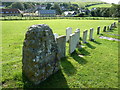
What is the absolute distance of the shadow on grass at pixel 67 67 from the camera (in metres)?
7.10

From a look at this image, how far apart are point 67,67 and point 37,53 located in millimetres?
2606

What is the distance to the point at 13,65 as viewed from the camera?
7848mm

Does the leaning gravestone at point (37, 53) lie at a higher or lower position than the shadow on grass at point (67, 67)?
higher

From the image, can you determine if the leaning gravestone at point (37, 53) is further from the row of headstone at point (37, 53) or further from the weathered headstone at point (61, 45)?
the weathered headstone at point (61, 45)

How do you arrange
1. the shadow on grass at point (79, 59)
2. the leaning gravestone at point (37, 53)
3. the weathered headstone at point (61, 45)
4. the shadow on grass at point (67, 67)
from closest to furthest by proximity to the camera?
1. the leaning gravestone at point (37, 53)
2. the shadow on grass at point (67, 67)
3. the shadow on grass at point (79, 59)
4. the weathered headstone at point (61, 45)

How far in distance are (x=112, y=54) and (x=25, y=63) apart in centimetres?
722

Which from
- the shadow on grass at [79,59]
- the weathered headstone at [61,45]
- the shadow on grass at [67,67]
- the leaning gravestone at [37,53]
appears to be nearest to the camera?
the leaning gravestone at [37,53]

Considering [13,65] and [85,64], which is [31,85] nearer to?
[13,65]

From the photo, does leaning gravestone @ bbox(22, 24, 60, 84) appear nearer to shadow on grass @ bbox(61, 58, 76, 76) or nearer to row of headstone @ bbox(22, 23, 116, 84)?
row of headstone @ bbox(22, 23, 116, 84)

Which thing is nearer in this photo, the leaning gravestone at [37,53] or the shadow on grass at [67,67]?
the leaning gravestone at [37,53]

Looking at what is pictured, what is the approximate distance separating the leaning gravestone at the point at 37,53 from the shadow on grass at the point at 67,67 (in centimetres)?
126

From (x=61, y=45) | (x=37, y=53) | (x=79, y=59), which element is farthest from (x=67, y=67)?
(x=37, y=53)

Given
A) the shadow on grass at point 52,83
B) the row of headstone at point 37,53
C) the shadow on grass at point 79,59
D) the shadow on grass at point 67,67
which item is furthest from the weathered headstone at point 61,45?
the shadow on grass at point 52,83

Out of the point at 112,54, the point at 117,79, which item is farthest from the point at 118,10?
the point at 117,79
